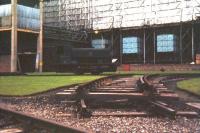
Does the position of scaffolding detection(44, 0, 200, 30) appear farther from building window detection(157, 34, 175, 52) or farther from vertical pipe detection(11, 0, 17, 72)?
vertical pipe detection(11, 0, 17, 72)

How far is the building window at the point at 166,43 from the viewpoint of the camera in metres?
54.3

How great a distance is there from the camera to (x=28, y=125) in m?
6.82

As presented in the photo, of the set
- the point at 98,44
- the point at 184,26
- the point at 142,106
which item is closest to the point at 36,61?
the point at 98,44

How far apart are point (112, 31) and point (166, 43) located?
962cm

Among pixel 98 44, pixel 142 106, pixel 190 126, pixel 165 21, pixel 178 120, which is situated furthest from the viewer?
pixel 98 44

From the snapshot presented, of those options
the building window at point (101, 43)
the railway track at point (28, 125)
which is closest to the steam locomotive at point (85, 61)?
the building window at point (101, 43)

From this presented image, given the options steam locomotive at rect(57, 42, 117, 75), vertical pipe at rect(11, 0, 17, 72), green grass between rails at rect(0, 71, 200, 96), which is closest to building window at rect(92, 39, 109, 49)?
vertical pipe at rect(11, 0, 17, 72)

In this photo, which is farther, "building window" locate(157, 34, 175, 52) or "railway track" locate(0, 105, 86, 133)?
"building window" locate(157, 34, 175, 52)

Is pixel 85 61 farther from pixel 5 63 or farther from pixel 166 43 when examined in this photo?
pixel 166 43

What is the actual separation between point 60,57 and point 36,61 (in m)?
14.6

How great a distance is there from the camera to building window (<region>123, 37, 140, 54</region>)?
58.0 m

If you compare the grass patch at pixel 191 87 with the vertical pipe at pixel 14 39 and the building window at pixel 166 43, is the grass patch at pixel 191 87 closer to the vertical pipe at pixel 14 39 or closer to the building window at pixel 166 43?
the vertical pipe at pixel 14 39

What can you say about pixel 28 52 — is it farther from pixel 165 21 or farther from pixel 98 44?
pixel 165 21

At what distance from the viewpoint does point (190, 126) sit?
729 cm
